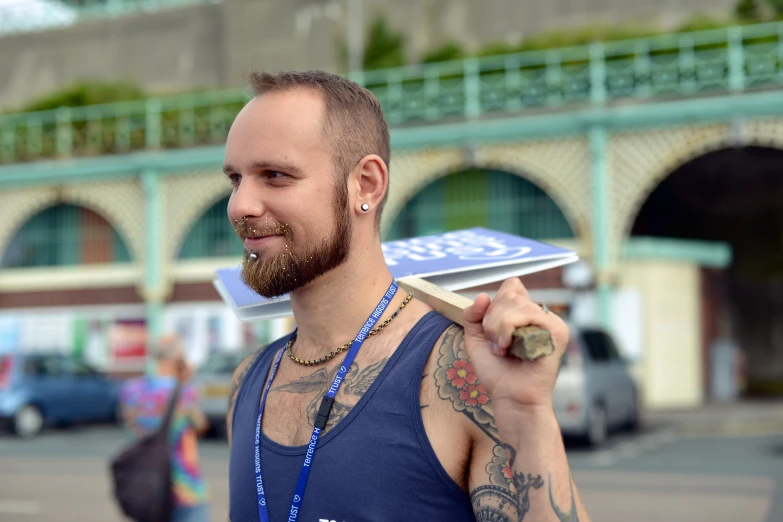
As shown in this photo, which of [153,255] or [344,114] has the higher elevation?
[344,114]

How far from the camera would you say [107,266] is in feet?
80.2

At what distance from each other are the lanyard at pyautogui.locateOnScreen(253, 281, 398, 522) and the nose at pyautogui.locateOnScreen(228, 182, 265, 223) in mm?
316

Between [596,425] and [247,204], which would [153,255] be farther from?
[247,204]

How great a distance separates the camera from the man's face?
1.88 meters

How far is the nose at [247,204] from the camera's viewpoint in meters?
1.89

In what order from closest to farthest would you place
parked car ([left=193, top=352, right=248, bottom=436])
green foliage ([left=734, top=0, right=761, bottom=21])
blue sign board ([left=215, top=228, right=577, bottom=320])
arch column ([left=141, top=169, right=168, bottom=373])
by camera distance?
blue sign board ([left=215, top=228, right=577, bottom=320]), parked car ([left=193, top=352, right=248, bottom=436]), arch column ([left=141, top=169, right=168, bottom=373]), green foliage ([left=734, top=0, right=761, bottom=21])

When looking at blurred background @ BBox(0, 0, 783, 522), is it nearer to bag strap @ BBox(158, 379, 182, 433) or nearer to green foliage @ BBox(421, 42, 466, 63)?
green foliage @ BBox(421, 42, 466, 63)

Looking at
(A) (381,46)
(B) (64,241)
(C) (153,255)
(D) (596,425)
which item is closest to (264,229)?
(D) (596,425)

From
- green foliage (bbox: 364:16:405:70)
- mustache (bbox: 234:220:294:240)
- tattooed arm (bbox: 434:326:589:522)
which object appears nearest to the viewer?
tattooed arm (bbox: 434:326:589:522)

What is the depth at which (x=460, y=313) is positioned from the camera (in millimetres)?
1734

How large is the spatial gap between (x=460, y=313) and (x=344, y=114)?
484mm

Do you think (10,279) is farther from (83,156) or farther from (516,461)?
(516,461)

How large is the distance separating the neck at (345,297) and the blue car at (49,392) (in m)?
16.9

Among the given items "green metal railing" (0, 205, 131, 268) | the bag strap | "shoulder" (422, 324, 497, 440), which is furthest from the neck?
"green metal railing" (0, 205, 131, 268)
